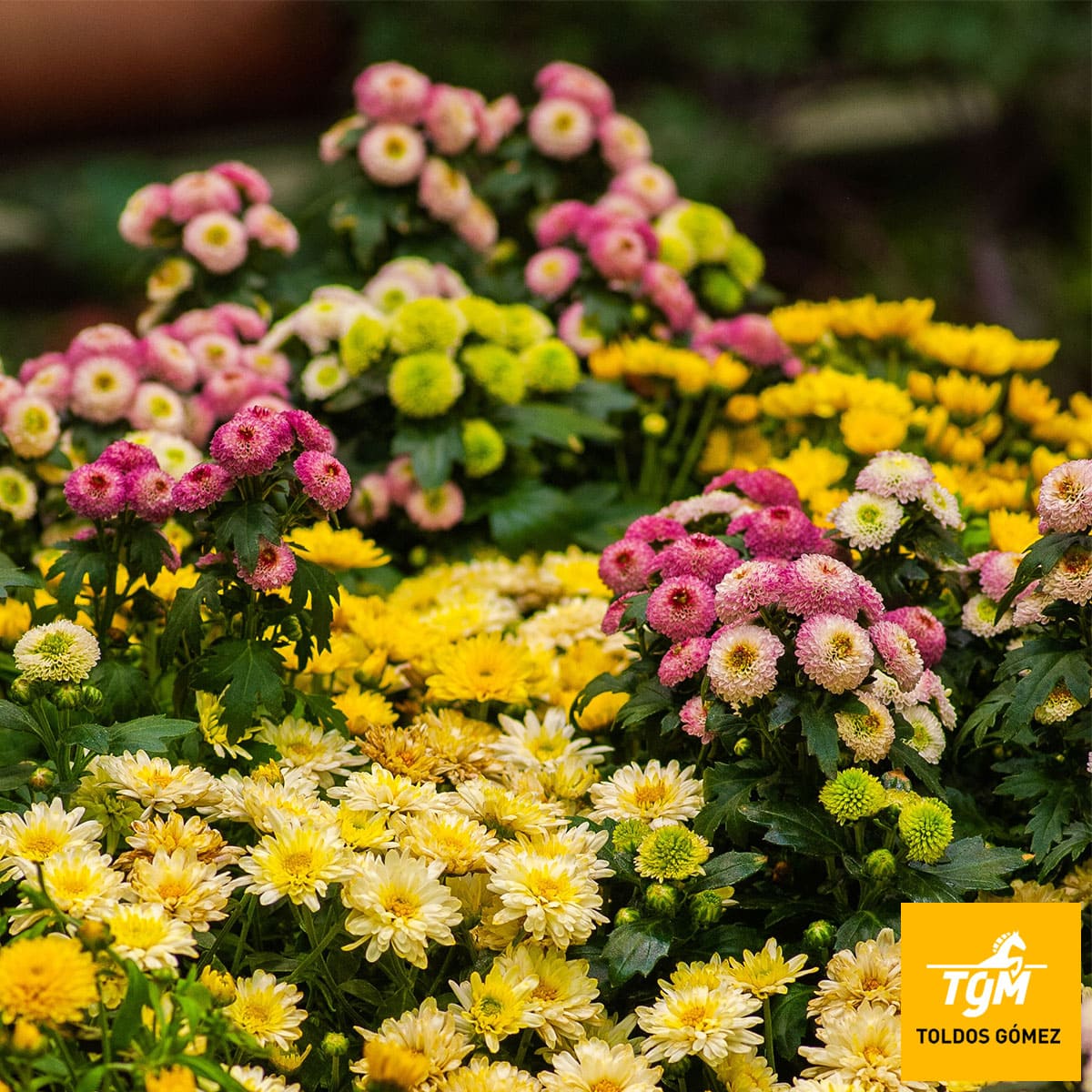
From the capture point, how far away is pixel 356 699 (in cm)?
155

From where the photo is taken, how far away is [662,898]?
1.17 meters

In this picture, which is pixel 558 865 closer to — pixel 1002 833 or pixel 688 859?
pixel 688 859

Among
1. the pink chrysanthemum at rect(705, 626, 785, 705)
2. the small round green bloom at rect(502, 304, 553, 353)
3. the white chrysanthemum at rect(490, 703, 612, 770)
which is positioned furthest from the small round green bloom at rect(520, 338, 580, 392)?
the pink chrysanthemum at rect(705, 626, 785, 705)

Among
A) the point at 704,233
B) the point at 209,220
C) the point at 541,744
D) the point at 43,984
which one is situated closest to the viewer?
the point at 43,984

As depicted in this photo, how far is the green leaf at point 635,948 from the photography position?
117 centimetres

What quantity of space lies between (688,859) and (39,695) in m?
0.66

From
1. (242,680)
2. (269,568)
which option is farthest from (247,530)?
(242,680)

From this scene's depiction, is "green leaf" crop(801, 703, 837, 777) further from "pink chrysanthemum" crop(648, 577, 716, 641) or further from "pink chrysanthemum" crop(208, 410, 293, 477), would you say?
"pink chrysanthemum" crop(208, 410, 293, 477)

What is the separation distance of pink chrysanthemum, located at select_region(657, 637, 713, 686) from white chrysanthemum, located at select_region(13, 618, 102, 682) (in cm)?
59

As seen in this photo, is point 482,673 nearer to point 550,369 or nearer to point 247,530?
point 247,530

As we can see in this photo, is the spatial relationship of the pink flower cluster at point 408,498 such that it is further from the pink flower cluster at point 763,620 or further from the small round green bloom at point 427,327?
the pink flower cluster at point 763,620

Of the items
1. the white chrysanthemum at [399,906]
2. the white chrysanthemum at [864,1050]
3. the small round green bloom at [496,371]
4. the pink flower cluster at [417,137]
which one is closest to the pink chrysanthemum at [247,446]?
the white chrysanthemum at [399,906]

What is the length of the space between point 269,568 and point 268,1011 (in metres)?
0.44

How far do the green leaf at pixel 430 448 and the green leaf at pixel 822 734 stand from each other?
1.00 metres
